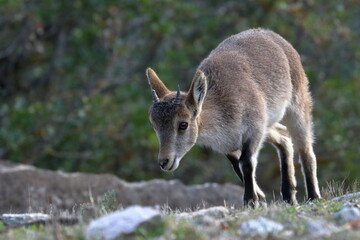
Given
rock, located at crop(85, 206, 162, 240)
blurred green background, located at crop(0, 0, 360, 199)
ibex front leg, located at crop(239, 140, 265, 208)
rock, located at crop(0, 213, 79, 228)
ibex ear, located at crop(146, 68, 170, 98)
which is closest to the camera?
rock, located at crop(85, 206, 162, 240)

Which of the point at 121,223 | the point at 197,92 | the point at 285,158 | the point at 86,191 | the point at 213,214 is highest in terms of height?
the point at 197,92

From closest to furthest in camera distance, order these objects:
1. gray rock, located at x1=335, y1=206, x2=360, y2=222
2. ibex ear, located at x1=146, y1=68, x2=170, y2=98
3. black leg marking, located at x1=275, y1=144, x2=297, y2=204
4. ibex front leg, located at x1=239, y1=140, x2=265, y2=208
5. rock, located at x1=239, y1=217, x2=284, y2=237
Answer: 1. rock, located at x1=239, y1=217, x2=284, y2=237
2. gray rock, located at x1=335, y1=206, x2=360, y2=222
3. ibex front leg, located at x1=239, y1=140, x2=265, y2=208
4. ibex ear, located at x1=146, y1=68, x2=170, y2=98
5. black leg marking, located at x1=275, y1=144, x2=297, y2=204

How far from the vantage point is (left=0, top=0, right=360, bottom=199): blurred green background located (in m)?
19.3

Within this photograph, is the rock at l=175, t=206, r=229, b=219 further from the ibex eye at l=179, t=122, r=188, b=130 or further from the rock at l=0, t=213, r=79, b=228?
the ibex eye at l=179, t=122, r=188, b=130

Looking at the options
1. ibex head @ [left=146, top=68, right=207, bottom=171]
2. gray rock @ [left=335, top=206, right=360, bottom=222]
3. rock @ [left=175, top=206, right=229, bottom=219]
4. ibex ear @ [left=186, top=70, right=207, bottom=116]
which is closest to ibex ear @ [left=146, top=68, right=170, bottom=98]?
ibex head @ [left=146, top=68, right=207, bottom=171]

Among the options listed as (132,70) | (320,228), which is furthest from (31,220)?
(132,70)

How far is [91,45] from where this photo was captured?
70.3 ft

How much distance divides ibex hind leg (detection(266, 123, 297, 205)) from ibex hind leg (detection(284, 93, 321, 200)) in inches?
5.0

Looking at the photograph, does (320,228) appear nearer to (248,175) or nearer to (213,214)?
(213,214)

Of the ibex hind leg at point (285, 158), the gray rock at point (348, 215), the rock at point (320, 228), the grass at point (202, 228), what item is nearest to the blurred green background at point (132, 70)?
the ibex hind leg at point (285, 158)

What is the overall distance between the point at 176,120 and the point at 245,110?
95 centimetres

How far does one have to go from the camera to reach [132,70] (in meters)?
21.6

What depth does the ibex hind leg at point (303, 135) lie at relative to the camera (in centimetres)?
1125

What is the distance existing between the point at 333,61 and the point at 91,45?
A: 6.01m
